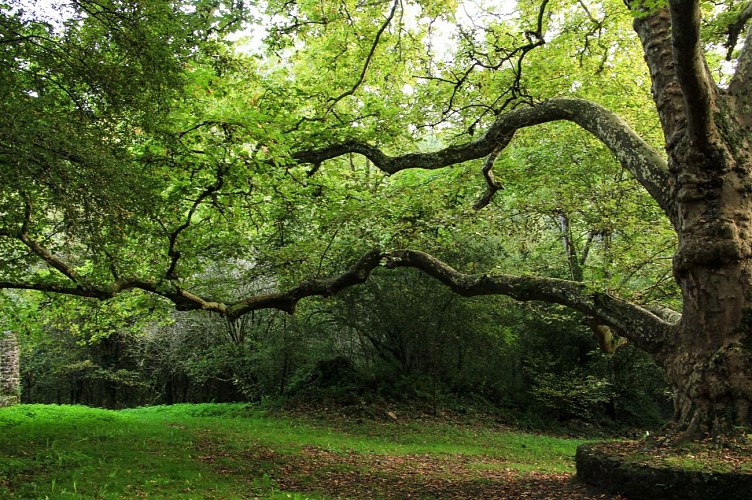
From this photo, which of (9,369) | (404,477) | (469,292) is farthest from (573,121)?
(9,369)

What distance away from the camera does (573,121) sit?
24.9 feet

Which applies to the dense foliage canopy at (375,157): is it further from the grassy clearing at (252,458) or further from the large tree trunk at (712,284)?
the grassy clearing at (252,458)

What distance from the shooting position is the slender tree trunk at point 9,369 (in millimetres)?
13008

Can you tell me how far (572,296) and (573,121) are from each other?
8.77 ft

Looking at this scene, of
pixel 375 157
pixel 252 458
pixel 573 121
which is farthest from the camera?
pixel 375 157

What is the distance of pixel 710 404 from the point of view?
512 centimetres

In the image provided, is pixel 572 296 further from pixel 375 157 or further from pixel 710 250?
pixel 375 157

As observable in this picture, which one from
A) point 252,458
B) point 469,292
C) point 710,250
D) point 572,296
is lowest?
point 252,458

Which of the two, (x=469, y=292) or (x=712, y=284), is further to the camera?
(x=469, y=292)

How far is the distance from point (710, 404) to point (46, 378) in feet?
75.2

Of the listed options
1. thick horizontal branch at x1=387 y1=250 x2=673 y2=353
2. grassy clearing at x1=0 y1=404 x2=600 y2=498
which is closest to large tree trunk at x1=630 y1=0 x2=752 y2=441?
thick horizontal branch at x1=387 y1=250 x2=673 y2=353

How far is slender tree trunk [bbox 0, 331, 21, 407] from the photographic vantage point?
42.7ft

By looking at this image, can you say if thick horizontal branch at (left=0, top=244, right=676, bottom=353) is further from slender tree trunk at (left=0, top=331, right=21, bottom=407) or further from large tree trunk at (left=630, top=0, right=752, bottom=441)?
slender tree trunk at (left=0, top=331, right=21, bottom=407)

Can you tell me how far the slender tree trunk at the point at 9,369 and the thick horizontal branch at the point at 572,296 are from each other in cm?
1106
